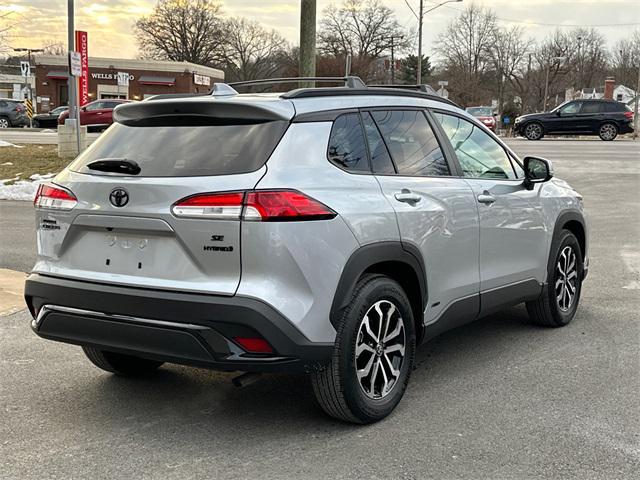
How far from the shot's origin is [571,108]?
30172 millimetres

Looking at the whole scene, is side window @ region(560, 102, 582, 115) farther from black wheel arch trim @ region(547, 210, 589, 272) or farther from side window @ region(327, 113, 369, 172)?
side window @ region(327, 113, 369, 172)

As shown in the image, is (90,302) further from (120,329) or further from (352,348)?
(352,348)

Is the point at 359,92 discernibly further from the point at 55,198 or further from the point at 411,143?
the point at 55,198

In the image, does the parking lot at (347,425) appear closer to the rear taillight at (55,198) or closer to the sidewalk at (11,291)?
the sidewalk at (11,291)

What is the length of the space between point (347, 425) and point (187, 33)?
79.8m

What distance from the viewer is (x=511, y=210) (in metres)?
5.09

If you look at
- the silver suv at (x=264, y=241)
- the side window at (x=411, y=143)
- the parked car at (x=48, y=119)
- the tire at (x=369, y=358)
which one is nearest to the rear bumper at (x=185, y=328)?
the silver suv at (x=264, y=241)

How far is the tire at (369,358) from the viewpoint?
3619 millimetres

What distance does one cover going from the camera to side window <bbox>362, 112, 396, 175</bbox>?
13.3 ft

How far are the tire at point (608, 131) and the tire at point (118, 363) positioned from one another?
95.8ft

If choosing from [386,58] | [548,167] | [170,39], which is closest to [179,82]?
[170,39]

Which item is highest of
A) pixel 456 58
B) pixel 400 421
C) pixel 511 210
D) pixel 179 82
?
pixel 456 58

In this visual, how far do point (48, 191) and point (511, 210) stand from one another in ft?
10.2

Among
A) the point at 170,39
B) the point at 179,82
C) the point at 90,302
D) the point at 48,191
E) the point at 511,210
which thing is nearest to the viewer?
the point at 90,302
